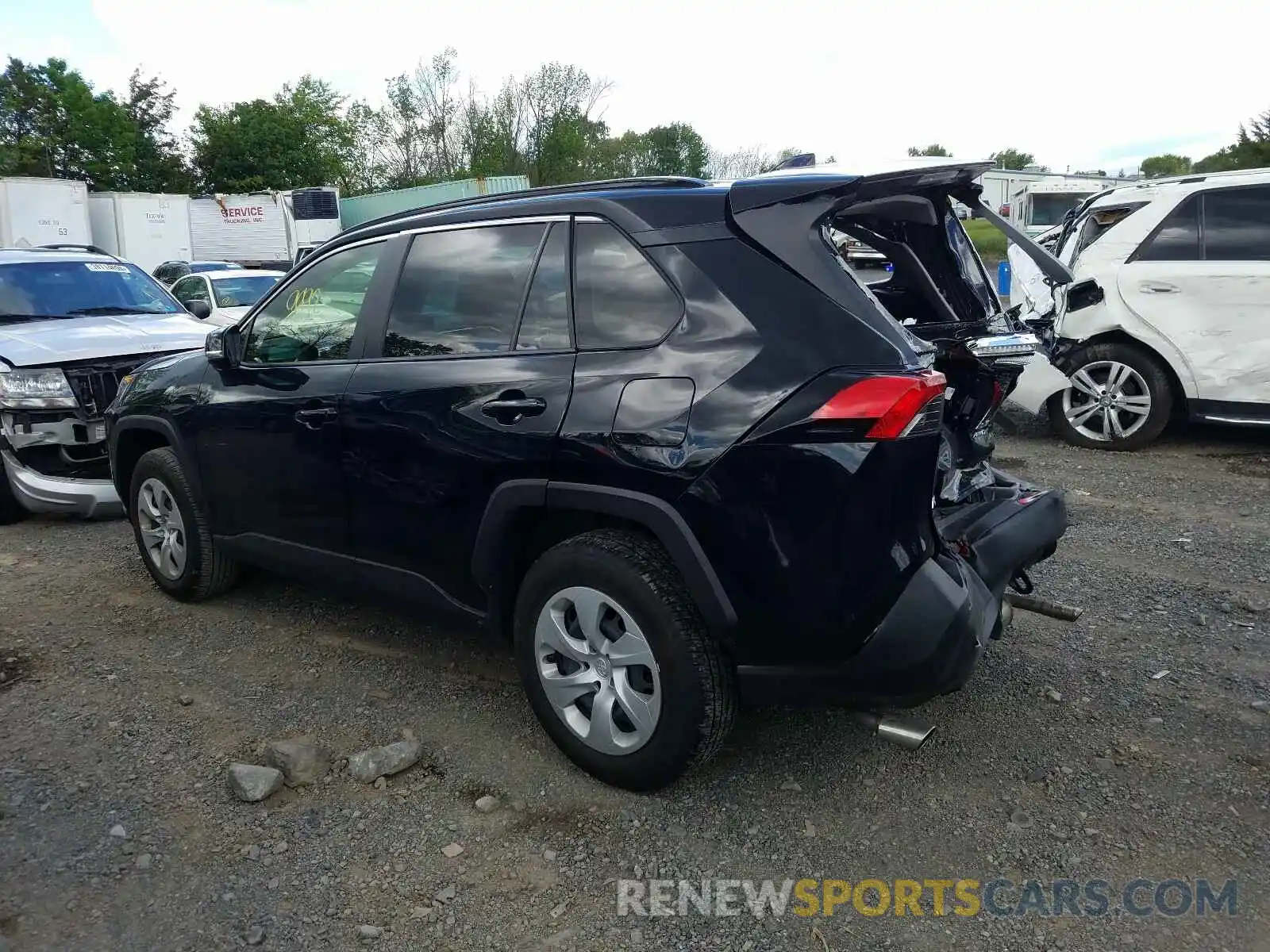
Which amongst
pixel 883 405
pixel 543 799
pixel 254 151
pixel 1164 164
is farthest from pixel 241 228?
pixel 1164 164

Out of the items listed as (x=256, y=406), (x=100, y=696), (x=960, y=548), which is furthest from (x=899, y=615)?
(x=100, y=696)

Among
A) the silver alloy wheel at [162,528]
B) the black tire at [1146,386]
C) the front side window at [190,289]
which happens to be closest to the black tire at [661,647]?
the silver alloy wheel at [162,528]

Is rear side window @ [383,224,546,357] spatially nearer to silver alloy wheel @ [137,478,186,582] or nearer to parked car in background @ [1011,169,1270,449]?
silver alloy wheel @ [137,478,186,582]

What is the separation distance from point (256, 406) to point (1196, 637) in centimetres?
406

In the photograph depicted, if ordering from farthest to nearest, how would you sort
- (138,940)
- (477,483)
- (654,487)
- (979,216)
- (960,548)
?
(979,216)
(477,483)
(960,548)
(654,487)
(138,940)

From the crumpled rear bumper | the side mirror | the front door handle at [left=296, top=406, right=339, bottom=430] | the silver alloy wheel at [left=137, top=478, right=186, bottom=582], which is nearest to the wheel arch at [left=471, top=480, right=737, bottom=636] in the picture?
the front door handle at [left=296, top=406, right=339, bottom=430]

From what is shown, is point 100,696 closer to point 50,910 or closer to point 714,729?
point 50,910

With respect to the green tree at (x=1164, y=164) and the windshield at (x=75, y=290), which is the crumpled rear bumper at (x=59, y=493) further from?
the green tree at (x=1164, y=164)

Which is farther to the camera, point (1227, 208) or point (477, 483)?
point (1227, 208)

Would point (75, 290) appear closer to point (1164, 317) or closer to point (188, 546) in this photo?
point (188, 546)

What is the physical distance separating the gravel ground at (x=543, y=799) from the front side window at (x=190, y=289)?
358 inches

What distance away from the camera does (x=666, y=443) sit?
2.69 m

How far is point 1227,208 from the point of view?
267 inches

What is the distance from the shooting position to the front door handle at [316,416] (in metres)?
3.58
